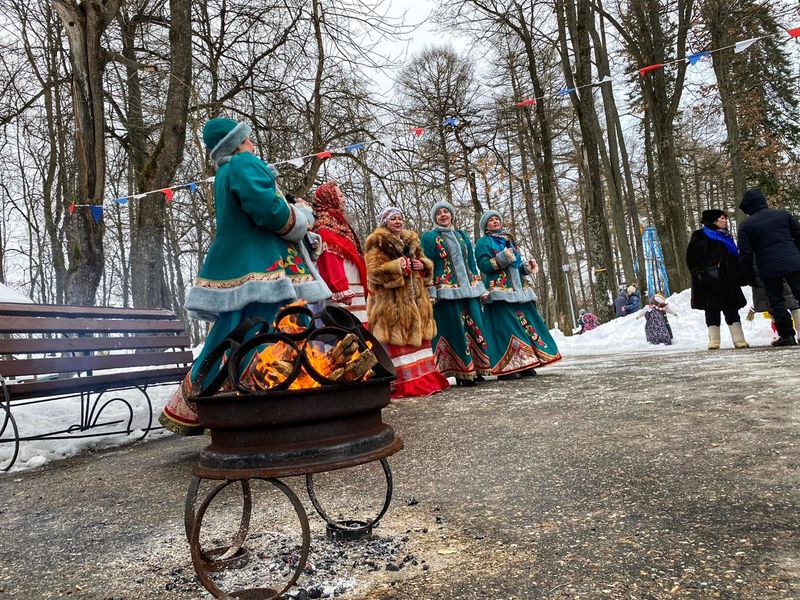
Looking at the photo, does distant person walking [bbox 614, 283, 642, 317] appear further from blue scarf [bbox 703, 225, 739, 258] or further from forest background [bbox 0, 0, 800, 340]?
blue scarf [bbox 703, 225, 739, 258]

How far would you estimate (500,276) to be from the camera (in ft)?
22.8

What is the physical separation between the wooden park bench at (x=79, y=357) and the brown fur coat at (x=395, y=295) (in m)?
1.84

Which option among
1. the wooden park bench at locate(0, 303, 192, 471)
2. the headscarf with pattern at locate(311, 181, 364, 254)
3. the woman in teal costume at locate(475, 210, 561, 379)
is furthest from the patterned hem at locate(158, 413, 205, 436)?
the woman in teal costume at locate(475, 210, 561, 379)

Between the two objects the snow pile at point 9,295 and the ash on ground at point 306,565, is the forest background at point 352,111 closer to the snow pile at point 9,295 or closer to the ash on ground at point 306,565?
the snow pile at point 9,295

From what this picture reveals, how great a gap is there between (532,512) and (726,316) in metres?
7.05

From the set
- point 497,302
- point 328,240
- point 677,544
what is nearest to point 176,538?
point 677,544

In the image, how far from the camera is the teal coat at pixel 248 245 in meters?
3.16

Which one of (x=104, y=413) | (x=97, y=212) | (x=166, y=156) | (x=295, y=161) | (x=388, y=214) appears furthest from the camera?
(x=295, y=161)

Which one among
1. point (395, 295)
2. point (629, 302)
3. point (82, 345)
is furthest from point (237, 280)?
point (629, 302)

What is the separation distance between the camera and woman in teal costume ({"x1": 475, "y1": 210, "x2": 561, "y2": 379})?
264 inches

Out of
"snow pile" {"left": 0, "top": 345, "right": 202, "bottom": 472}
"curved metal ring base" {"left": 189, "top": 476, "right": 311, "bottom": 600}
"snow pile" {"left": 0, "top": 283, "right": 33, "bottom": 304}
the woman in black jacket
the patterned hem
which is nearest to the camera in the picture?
"curved metal ring base" {"left": 189, "top": 476, "right": 311, "bottom": 600}

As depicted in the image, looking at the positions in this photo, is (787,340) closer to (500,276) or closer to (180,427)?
(500,276)

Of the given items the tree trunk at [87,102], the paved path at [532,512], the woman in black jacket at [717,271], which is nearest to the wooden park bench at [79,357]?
the paved path at [532,512]

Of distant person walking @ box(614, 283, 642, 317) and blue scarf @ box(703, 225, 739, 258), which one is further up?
blue scarf @ box(703, 225, 739, 258)
